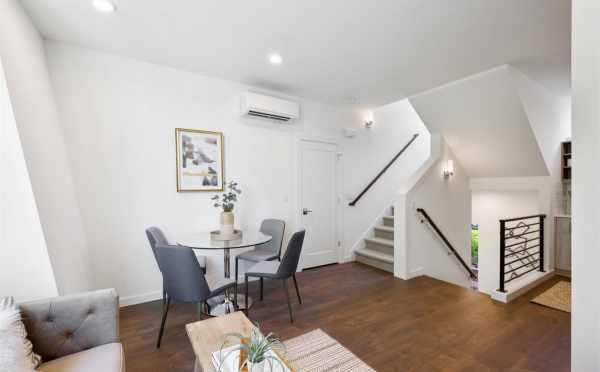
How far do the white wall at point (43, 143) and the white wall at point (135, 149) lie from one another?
0.19 metres

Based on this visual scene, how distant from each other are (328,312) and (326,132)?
2.72 meters

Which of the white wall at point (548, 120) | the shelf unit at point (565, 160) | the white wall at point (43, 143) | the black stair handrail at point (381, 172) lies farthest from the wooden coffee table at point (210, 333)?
the shelf unit at point (565, 160)

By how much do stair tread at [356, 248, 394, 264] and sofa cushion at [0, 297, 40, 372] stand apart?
3854mm

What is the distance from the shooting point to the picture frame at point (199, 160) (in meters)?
3.14

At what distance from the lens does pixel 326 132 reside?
4.36 m

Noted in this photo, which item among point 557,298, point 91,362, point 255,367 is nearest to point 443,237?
point 557,298

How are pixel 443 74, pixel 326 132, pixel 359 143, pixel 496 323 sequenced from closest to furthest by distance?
pixel 496 323, pixel 443 74, pixel 326 132, pixel 359 143

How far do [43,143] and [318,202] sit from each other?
325 cm

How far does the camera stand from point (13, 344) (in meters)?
1.19

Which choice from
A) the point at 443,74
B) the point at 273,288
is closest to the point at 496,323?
the point at 273,288

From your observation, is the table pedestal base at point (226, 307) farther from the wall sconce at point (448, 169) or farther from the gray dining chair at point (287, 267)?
the wall sconce at point (448, 169)

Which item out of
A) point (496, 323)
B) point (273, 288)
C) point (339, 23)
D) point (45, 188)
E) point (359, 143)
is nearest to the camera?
point (45, 188)

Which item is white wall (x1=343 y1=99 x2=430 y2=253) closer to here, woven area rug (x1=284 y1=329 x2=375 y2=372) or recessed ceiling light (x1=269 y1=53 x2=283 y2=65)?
recessed ceiling light (x1=269 y1=53 x2=283 y2=65)

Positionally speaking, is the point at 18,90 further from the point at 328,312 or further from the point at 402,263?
the point at 402,263
